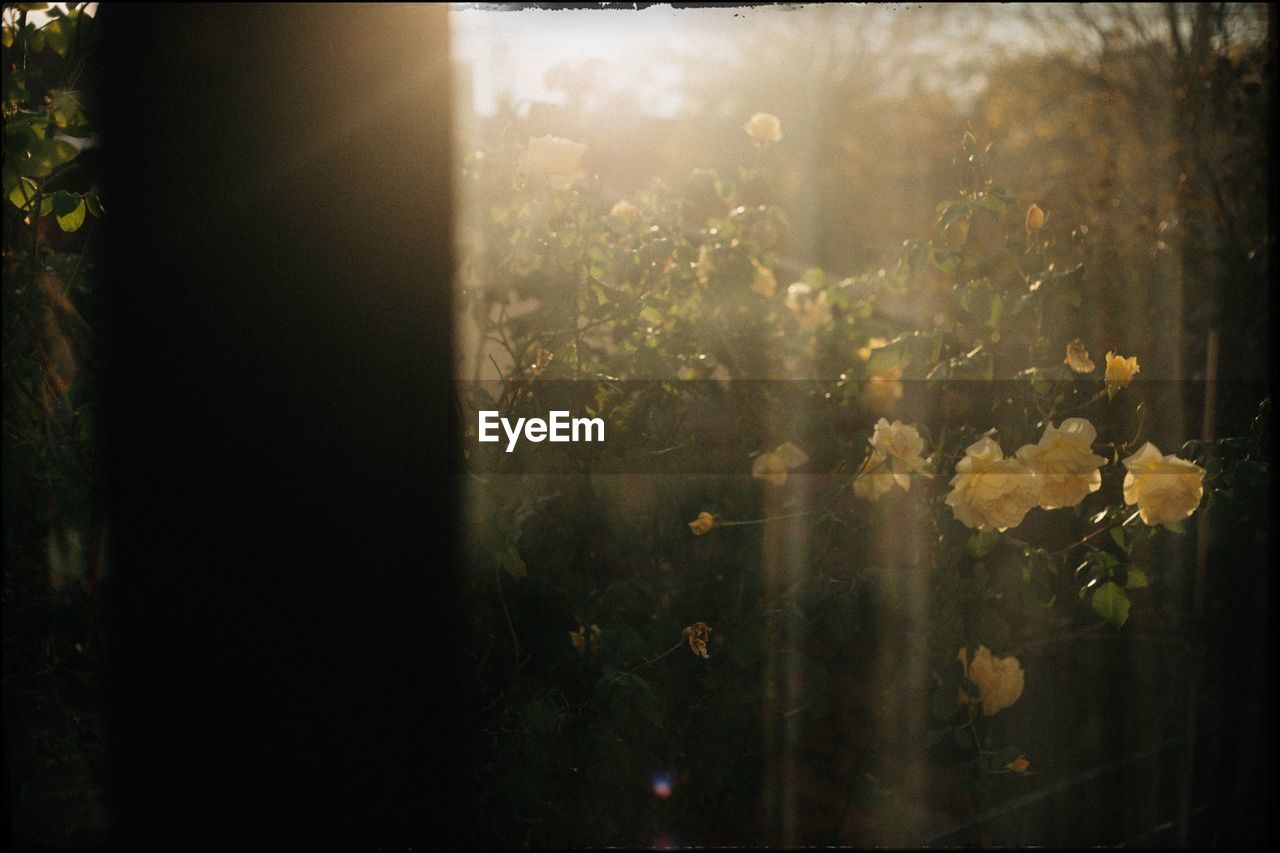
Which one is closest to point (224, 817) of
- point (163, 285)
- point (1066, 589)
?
point (163, 285)

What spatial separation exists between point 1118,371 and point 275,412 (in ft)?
4.49

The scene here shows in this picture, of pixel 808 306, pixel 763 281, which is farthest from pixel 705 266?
pixel 808 306

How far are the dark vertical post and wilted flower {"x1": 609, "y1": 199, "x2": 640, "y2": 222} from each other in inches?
36.8

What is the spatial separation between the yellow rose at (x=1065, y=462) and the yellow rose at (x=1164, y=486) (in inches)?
2.3

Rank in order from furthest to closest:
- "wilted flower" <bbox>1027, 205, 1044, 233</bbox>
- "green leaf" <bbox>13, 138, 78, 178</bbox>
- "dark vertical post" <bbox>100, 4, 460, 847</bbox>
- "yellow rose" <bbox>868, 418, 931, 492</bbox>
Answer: "wilted flower" <bbox>1027, 205, 1044, 233</bbox> < "yellow rose" <bbox>868, 418, 931, 492</bbox> < "green leaf" <bbox>13, 138, 78, 178</bbox> < "dark vertical post" <bbox>100, 4, 460, 847</bbox>

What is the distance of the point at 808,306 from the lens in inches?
85.8

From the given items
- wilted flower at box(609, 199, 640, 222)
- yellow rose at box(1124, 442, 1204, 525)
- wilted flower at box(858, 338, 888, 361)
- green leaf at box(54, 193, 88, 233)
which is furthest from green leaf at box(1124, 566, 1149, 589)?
green leaf at box(54, 193, 88, 233)

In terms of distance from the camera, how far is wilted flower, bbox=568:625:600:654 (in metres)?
1.64

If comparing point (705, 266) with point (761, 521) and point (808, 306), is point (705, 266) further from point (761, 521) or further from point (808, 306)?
point (761, 521)

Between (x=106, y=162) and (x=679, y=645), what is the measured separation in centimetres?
107

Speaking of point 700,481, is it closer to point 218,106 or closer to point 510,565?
point 510,565

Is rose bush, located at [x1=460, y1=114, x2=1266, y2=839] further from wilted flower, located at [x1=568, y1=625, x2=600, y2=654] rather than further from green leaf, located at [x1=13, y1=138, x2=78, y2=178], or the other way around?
green leaf, located at [x1=13, y1=138, x2=78, y2=178]

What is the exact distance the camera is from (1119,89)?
5.52 metres

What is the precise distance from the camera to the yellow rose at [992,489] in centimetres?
145
